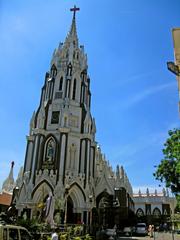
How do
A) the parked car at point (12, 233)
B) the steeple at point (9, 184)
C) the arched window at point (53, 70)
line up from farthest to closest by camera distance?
the steeple at point (9, 184), the arched window at point (53, 70), the parked car at point (12, 233)

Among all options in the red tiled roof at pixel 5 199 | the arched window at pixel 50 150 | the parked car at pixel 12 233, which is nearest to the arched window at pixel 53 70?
the arched window at pixel 50 150

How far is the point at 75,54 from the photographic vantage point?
50.5 metres

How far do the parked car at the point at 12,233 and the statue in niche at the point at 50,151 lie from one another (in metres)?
29.0

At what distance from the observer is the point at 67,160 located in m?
39.4

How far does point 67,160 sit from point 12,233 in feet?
98.0

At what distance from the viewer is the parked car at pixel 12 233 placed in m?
8.97

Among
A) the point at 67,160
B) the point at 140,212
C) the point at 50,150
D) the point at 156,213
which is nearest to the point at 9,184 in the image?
the point at 50,150

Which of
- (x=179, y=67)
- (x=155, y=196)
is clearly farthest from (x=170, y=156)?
(x=155, y=196)

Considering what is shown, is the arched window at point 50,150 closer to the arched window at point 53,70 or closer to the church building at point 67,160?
the church building at point 67,160

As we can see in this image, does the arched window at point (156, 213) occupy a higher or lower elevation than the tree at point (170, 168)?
lower

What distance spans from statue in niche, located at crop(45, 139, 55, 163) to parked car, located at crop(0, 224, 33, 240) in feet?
95.2

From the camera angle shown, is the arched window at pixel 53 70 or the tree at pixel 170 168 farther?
the arched window at pixel 53 70

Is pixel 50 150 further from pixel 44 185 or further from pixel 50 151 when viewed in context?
pixel 44 185

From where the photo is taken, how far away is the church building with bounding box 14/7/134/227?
3694cm
